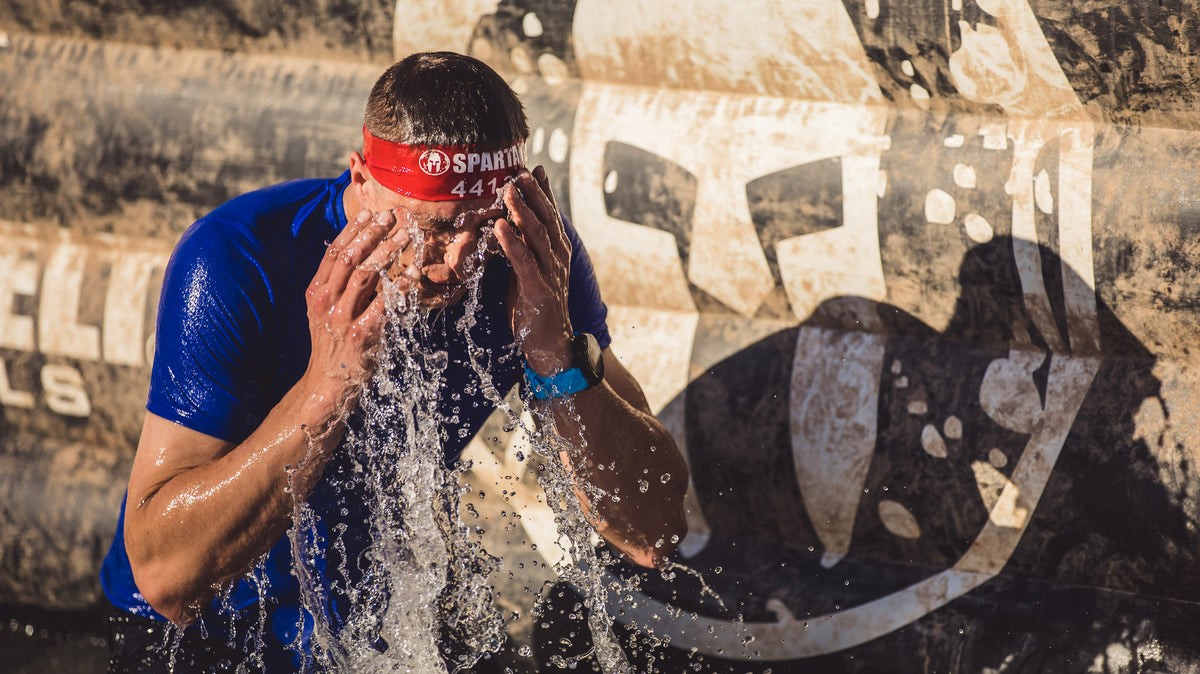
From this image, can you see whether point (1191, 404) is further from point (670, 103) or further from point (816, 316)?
point (670, 103)

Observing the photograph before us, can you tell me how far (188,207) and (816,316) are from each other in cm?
151

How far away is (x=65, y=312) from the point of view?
2930 mm

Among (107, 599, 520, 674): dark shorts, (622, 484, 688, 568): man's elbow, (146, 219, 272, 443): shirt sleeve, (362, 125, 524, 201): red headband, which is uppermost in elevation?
(362, 125, 524, 201): red headband

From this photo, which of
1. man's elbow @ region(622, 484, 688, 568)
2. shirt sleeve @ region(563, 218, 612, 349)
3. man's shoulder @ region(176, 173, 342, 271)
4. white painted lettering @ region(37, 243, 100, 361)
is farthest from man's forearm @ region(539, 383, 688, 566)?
white painted lettering @ region(37, 243, 100, 361)

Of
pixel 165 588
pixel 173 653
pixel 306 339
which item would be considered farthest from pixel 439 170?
pixel 173 653

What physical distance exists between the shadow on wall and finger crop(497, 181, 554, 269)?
824 mm

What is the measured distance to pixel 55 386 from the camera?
2.96 m

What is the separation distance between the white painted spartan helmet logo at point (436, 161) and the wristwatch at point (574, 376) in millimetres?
339

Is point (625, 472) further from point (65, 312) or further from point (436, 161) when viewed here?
point (65, 312)

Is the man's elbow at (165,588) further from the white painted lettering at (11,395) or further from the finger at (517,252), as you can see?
the white painted lettering at (11,395)

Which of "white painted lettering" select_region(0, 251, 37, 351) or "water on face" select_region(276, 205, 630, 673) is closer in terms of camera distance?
"water on face" select_region(276, 205, 630, 673)

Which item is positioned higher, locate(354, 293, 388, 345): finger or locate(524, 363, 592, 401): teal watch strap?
locate(354, 293, 388, 345): finger

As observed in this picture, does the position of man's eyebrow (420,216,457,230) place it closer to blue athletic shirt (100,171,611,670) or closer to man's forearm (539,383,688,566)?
blue athletic shirt (100,171,611,670)

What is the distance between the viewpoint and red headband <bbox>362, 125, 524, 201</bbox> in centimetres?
174
